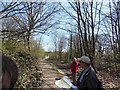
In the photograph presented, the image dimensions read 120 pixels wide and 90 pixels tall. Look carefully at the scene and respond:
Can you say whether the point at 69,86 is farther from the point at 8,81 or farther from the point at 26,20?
the point at 26,20

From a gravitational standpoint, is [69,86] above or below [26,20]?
below

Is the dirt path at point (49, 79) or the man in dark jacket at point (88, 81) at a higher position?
the man in dark jacket at point (88, 81)

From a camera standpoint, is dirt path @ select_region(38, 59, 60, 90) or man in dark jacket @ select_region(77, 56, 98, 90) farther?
dirt path @ select_region(38, 59, 60, 90)

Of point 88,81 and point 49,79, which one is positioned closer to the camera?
point 88,81

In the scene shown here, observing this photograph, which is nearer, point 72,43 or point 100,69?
point 100,69

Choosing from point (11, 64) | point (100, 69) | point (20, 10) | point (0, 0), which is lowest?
point (100, 69)

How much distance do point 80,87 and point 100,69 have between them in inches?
446

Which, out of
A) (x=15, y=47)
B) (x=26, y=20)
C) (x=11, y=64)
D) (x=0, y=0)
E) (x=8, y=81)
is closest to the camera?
(x=8, y=81)

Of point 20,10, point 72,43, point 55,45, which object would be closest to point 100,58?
point 20,10

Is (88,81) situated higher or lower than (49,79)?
higher

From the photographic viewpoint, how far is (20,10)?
4.22 m

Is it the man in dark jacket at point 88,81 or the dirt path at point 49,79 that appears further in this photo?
the dirt path at point 49,79

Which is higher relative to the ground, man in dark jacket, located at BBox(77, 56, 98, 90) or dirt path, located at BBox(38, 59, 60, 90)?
man in dark jacket, located at BBox(77, 56, 98, 90)

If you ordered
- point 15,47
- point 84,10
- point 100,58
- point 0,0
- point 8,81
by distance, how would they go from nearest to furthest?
1. point 8,81
2. point 0,0
3. point 15,47
4. point 84,10
5. point 100,58
